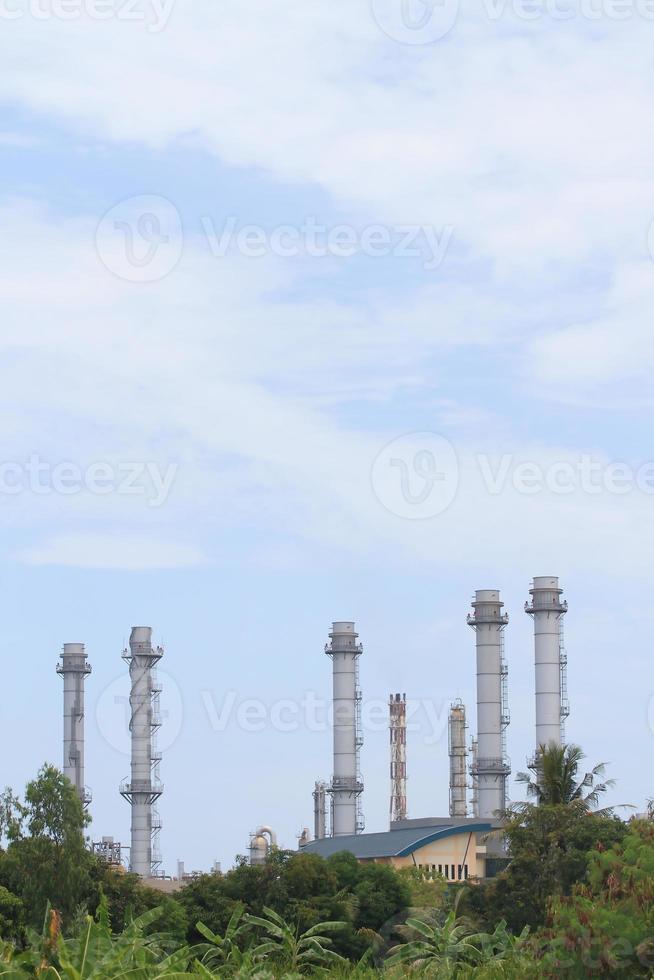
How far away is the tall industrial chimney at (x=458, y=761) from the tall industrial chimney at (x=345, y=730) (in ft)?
26.3

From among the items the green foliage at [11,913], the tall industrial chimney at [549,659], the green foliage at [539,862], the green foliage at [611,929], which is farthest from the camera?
the tall industrial chimney at [549,659]

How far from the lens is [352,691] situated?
92875mm

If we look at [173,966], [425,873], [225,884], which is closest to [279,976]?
[173,966]

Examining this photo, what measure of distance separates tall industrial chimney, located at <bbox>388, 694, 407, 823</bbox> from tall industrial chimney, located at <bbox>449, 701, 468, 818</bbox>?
777 centimetres

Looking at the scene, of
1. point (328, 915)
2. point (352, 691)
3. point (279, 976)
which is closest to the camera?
point (279, 976)

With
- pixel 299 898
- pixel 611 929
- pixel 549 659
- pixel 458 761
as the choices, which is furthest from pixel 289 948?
pixel 458 761

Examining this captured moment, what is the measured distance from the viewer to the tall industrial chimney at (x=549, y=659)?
268ft

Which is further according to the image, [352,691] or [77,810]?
[352,691]

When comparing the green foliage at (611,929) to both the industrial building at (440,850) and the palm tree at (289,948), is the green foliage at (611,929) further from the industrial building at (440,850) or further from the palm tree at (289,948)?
the industrial building at (440,850)

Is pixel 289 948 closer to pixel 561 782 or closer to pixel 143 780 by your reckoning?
pixel 561 782

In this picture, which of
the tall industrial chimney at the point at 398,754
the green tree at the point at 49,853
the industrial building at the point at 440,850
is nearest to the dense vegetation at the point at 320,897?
the green tree at the point at 49,853

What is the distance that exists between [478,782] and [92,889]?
35626mm

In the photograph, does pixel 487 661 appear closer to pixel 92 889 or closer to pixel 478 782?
pixel 478 782

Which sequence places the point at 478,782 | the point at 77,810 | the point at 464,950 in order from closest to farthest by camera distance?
the point at 464,950
the point at 77,810
the point at 478,782
